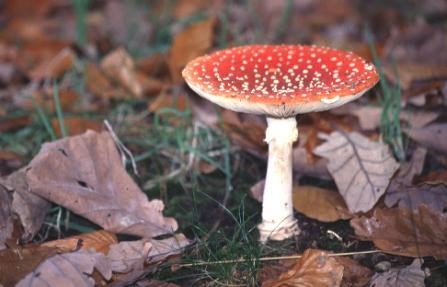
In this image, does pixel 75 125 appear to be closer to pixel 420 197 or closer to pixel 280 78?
pixel 280 78

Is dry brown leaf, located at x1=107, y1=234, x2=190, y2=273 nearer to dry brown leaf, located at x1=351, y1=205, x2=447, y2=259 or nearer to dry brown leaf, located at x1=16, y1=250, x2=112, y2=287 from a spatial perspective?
dry brown leaf, located at x1=16, y1=250, x2=112, y2=287

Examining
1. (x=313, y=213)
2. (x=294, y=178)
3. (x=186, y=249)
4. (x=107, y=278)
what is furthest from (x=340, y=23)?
(x=107, y=278)

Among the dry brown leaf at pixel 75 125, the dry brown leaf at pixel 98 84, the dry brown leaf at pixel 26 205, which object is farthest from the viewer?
the dry brown leaf at pixel 98 84

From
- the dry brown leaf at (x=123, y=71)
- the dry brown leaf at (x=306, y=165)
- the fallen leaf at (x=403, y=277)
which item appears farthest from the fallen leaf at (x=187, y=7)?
the fallen leaf at (x=403, y=277)

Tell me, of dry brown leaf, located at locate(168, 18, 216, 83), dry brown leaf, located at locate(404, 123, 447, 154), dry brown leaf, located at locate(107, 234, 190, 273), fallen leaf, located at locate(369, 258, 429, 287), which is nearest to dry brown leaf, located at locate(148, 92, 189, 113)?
dry brown leaf, located at locate(168, 18, 216, 83)

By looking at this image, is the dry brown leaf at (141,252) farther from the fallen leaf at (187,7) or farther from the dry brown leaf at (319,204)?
the fallen leaf at (187,7)
